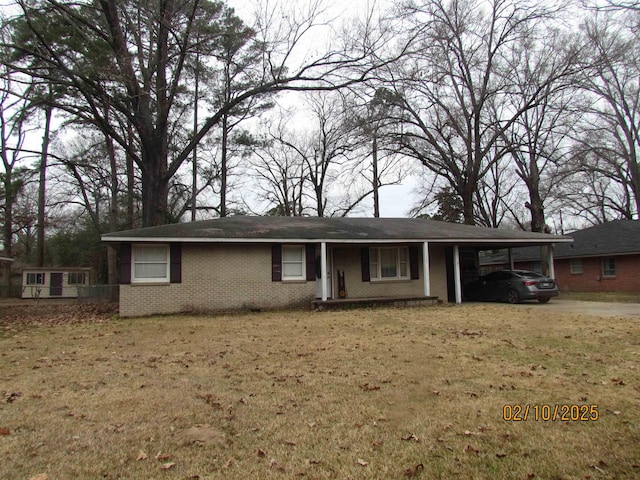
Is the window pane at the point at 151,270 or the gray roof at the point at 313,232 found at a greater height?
the gray roof at the point at 313,232

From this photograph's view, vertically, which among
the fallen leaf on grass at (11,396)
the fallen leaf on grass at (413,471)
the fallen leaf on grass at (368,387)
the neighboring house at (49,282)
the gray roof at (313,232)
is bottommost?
the fallen leaf on grass at (413,471)

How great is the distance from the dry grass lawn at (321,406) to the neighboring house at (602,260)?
748 inches

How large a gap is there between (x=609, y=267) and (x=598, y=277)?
0.88 meters

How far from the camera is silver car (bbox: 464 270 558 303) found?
55.9ft

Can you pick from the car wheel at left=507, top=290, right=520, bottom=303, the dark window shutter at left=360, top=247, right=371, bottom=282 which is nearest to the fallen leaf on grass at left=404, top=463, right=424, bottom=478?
the dark window shutter at left=360, top=247, right=371, bottom=282

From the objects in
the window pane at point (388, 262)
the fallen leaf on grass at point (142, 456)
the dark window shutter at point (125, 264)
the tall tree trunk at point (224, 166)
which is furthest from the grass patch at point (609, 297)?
the tall tree trunk at point (224, 166)

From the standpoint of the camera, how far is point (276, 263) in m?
15.9

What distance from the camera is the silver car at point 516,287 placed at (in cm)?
1703

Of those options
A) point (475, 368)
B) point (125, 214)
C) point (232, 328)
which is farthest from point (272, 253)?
point (125, 214)

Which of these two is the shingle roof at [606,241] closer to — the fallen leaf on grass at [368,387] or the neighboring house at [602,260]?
the neighboring house at [602,260]

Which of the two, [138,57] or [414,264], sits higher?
[138,57]

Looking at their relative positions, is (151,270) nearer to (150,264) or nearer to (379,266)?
(150,264)

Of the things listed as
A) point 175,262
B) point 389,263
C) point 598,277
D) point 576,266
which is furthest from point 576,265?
point 175,262
